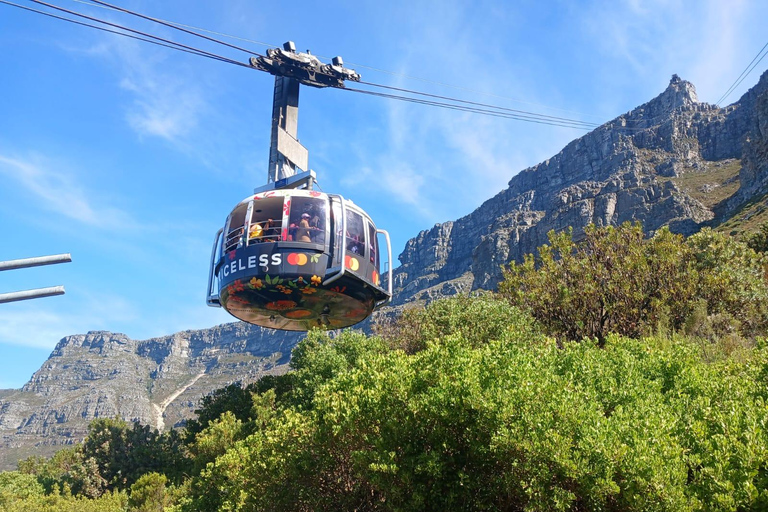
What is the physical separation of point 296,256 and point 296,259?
8 cm

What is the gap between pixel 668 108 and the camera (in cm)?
19275

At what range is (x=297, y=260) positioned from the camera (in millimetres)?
15797

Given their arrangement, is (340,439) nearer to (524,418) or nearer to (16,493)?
(524,418)

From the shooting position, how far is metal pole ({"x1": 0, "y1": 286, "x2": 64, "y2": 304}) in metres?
6.52

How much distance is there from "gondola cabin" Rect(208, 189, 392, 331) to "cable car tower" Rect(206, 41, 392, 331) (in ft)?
0.09

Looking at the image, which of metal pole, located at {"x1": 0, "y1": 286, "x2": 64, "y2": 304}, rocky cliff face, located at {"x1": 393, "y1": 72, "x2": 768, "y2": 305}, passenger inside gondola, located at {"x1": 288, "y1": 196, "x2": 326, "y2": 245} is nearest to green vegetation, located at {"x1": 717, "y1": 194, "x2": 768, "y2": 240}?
rocky cliff face, located at {"x1": 393, "y1": 72, "x2": 768, "y2": 305}

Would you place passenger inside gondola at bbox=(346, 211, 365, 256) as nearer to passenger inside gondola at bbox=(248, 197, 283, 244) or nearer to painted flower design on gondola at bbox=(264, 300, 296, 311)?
→ passenger inside gondola at bbox=(248, 197, 283, 244)

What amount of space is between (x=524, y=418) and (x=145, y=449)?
41.2 metres

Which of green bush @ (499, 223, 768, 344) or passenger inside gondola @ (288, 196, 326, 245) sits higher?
green bush @ (499, 223, 768, 344)

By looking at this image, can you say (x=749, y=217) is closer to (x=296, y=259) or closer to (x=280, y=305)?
(x=280, y=305)

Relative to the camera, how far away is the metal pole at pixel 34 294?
6523 mm

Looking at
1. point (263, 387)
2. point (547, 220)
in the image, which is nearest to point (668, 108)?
point (547, 220)

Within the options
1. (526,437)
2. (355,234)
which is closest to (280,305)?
(355,234)

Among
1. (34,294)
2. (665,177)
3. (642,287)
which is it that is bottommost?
(34,294)
